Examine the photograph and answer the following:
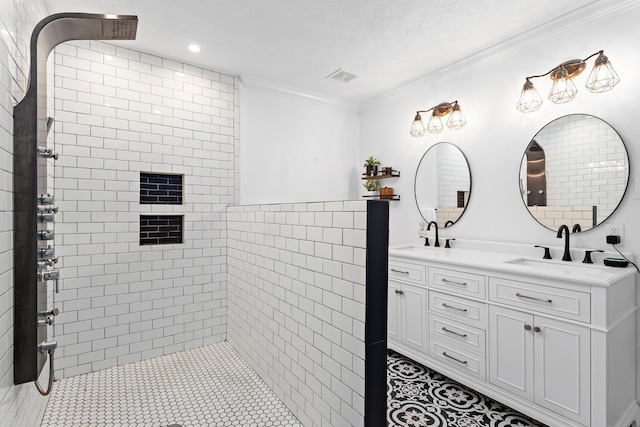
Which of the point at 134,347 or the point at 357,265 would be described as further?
the point at 134,347

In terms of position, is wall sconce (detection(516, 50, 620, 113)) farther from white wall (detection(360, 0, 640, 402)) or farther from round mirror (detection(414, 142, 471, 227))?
round mirror (detection(414, 142, 471, 227))

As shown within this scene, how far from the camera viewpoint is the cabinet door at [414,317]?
102 inches

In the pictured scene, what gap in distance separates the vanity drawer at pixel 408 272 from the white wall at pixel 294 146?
4.91 feet

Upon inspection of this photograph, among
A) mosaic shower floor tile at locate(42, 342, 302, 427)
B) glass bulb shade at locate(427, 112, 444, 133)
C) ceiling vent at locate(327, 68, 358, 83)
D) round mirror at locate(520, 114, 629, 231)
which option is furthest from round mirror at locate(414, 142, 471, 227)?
mosaic shower floor tile at locate(42, 342, 302, 427)

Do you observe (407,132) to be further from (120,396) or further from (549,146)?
(120,396)

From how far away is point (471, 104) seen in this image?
2.96 m

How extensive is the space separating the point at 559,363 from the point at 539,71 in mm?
2115

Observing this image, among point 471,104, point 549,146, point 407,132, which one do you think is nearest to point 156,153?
point 407,132

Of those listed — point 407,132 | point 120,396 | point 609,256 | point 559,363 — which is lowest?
point 120,396

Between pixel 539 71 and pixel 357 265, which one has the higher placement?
pixel 539 71

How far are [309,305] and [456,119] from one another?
230 cm

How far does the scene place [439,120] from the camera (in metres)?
3.23

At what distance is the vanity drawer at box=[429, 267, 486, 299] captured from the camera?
2.21 m

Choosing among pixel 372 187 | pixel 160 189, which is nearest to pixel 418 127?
pixel 372 187
